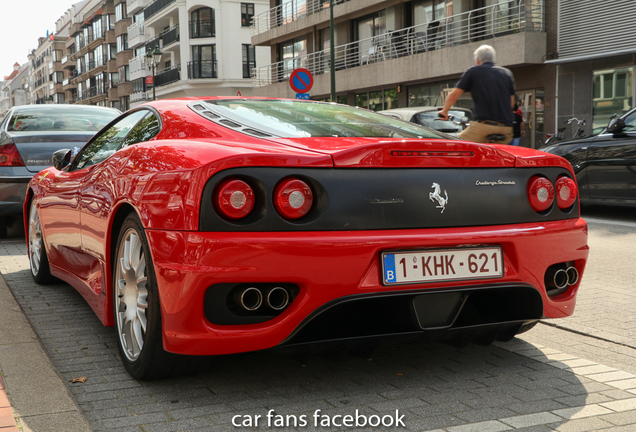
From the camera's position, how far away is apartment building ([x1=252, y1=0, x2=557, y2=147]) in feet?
72.9

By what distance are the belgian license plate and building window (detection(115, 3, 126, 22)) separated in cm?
7374

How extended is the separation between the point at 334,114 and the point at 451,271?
4.16 feet

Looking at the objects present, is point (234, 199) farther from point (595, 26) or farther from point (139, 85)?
point (139, 85)

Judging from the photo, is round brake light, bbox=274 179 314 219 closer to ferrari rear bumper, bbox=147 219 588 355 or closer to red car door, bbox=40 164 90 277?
ferrari rear bumper, bbox=147 219 588 355

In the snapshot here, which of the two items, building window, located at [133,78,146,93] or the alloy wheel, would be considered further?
building window, located at [133,78,146,93]

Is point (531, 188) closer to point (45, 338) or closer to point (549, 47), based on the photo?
point (45, 338)

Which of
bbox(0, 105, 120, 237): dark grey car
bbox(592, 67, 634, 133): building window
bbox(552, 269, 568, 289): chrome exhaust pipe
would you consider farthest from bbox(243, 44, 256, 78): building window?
bbox(552, 269, 568, 289): chrome exhaust pipe

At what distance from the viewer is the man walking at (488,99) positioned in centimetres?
761

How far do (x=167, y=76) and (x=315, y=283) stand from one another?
54819mm

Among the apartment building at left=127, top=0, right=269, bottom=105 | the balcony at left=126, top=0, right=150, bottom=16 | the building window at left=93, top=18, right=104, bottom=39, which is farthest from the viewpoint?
the building window at left=93, top=18, right=104, bottom=39

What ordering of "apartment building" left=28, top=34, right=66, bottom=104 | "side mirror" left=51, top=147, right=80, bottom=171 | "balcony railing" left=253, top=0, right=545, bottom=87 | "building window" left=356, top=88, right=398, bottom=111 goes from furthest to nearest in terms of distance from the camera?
1. "apartment building" left=28, top=34, right=66, bottom=104
2. "building window" left=356, top=88, right=398, bottom=111
3. "balcony railing" left=253, top=0, right=545, bottom=87
4. "side mirror" left=51, top=147, right=80, bottom=171

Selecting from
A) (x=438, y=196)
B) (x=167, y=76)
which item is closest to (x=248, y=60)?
(x=167, y=76)

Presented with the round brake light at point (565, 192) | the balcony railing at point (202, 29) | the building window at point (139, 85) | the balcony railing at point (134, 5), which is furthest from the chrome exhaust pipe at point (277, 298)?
the balcony railing at point (134, 5)

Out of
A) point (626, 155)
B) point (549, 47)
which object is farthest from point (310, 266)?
point (549, 47)
